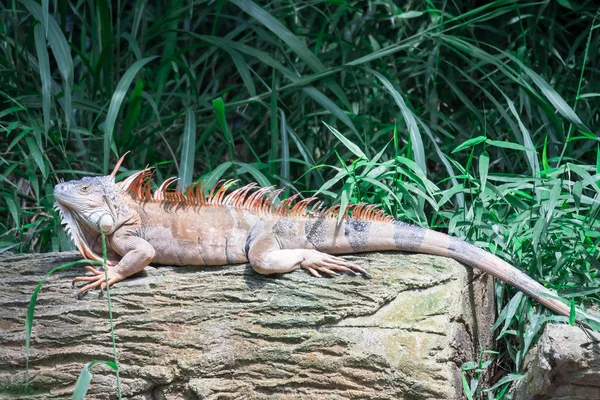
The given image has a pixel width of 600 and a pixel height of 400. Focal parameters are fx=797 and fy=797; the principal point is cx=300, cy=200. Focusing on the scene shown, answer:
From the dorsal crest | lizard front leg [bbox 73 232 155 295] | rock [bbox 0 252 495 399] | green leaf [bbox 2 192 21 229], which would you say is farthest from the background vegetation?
lizard front leg [bbox 73 232 155 295]

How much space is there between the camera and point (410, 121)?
15.5 ft

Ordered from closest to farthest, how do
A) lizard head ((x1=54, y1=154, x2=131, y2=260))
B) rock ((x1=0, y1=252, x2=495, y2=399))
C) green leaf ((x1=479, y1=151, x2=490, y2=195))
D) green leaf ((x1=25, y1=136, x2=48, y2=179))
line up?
rock ((x1=0, y1=252, x2=495, y2=399))
lizard head ((x1=54, y1=154, x2=131, y2=260))
green leaf ((x1=479, y1=151, x2=490, y2=195))
green leaf ((x1=25, y1=136, x2=48, y2=179))

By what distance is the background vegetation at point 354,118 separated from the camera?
13.8 feet

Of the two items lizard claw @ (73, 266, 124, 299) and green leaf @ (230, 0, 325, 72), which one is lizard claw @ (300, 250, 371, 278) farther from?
green leaf @ (230, 0, 325, 72)

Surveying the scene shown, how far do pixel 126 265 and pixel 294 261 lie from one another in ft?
2.68

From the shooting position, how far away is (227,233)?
403 centimetres

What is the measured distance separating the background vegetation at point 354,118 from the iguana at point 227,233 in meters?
0.21

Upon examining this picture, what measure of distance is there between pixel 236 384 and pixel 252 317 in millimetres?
316

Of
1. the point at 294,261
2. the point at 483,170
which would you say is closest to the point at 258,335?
the point at 294,261

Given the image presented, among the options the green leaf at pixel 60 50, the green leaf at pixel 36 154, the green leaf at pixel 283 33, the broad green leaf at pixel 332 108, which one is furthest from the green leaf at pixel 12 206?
the broad green leaf at pixel 332 108

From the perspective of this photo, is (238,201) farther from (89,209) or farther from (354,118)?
(354,118)

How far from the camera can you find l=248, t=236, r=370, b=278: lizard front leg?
3.80 metres

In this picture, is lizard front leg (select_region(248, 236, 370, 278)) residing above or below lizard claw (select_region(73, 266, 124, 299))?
above

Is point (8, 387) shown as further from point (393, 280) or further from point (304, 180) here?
point (304, 180)
